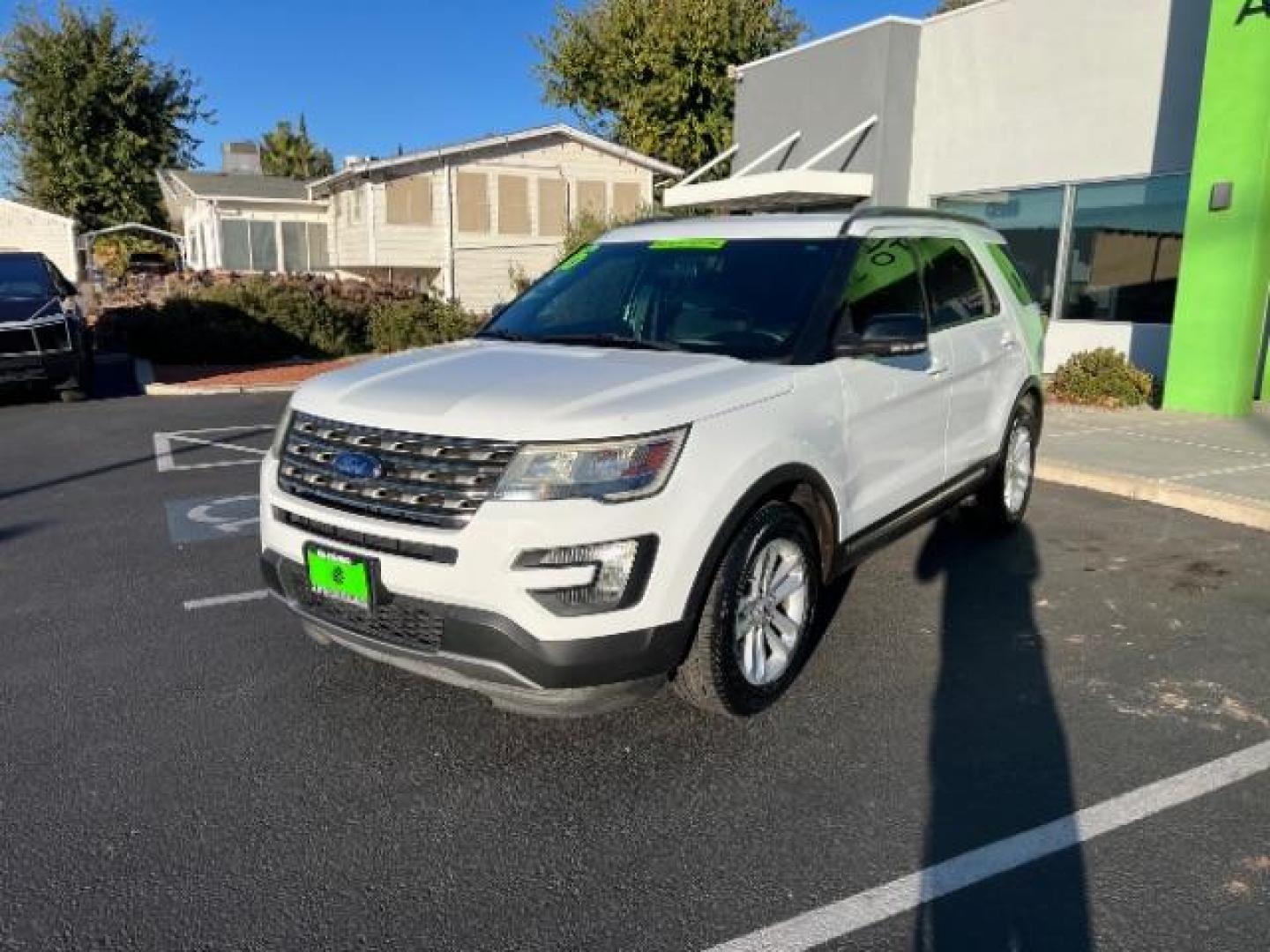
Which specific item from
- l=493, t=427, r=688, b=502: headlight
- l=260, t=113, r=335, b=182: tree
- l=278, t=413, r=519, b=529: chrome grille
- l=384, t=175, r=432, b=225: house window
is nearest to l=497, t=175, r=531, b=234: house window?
l=384, t=175, r=432, b=225: house window

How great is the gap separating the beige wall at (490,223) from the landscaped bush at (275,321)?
8039 mm

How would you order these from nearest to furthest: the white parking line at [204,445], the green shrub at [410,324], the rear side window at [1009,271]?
the rear side window at [1009,271] → the white parking line at [204,445] → the green shrub at [410,324]

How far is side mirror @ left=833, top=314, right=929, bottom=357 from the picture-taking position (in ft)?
12.4

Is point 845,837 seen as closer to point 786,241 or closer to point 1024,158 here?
point 786,241

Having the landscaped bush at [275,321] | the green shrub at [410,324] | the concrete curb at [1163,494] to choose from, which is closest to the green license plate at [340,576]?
the concrete curb at [1163,494]

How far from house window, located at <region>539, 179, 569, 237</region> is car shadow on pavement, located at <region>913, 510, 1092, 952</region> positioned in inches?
961

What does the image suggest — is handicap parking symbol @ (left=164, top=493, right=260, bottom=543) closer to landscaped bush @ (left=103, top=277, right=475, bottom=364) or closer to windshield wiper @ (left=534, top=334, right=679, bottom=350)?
windshield wiper @ (left=534, top=334, right=679, bottom=350)

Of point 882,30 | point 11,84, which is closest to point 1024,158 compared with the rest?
point 882,30

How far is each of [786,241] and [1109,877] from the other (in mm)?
2764

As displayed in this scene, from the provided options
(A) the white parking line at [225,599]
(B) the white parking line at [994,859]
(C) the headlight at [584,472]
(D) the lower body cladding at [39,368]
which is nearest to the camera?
(B) the white parking line at [994,859]

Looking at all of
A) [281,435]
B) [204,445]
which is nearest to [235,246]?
[204,445]

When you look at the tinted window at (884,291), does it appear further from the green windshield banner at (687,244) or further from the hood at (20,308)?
the hood at (20,308)

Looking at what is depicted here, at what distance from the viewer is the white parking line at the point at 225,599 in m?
4.82

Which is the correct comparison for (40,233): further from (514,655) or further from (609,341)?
(514,655)
